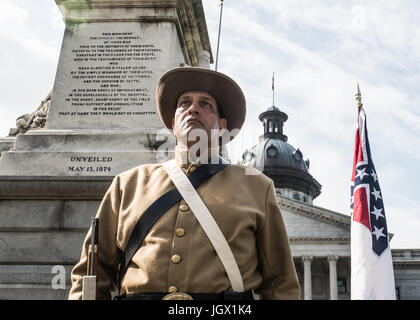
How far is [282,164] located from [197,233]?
7596cm

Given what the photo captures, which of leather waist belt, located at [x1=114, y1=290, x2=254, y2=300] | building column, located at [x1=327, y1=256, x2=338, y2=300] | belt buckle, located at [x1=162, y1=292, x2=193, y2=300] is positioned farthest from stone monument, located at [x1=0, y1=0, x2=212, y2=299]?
building column, located at [x1=327, y1=256, x2=338, y2=300]

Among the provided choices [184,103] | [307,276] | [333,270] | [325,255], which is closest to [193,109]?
[184,103]

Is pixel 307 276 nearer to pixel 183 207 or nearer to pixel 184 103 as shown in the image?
pixel 184 103

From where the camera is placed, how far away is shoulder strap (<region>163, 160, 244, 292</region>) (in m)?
2.41

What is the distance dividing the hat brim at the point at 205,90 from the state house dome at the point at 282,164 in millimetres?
68743

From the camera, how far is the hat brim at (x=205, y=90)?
3070 mm

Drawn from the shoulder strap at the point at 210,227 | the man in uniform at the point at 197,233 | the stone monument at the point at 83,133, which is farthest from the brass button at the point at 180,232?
the stone monument at the point at 83,133

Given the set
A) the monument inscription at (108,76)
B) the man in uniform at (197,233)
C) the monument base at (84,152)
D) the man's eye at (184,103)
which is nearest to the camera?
the man in uniform at (197,233)

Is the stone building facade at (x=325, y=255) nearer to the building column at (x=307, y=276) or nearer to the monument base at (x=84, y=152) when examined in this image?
the building column at (x=307, y=276)

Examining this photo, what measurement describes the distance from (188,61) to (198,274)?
4.62 m

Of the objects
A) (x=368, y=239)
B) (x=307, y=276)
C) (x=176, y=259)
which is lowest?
(x=176, y=259)

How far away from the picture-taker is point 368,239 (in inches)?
292
